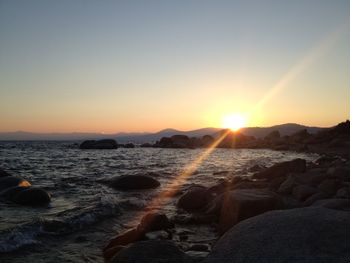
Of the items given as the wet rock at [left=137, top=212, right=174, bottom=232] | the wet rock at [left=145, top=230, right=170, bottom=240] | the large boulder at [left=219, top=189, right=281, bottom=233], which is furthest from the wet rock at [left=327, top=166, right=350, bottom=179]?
the wet rock at [left=145, top=230, right=170, bottom=240]

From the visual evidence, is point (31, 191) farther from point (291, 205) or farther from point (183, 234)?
point (291, 205)

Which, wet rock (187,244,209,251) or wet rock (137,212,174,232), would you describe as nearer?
wet rock (187,244,209,251)

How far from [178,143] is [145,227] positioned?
75.3 meters

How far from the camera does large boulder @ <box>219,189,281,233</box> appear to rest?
8844mm

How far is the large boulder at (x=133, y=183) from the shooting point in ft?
59.9

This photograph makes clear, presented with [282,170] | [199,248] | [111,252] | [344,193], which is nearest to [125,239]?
[111,252]

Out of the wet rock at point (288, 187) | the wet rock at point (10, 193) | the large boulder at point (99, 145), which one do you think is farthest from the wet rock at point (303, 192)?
the large boulder at point (99, 145)

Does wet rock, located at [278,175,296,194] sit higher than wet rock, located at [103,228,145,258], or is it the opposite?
wet rock, located at [278,175,296,194]

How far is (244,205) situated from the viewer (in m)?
8.85

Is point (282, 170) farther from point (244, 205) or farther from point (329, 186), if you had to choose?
point (244, 205)

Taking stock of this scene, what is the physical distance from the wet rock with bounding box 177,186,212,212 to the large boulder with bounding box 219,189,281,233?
3.49 m

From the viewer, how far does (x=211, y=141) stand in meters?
93.8

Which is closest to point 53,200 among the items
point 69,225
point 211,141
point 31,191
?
point 31,191

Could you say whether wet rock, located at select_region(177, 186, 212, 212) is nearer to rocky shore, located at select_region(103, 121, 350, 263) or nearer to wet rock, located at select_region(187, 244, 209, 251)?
rocky shore, located at select_region(103, 121, 350, 263)
